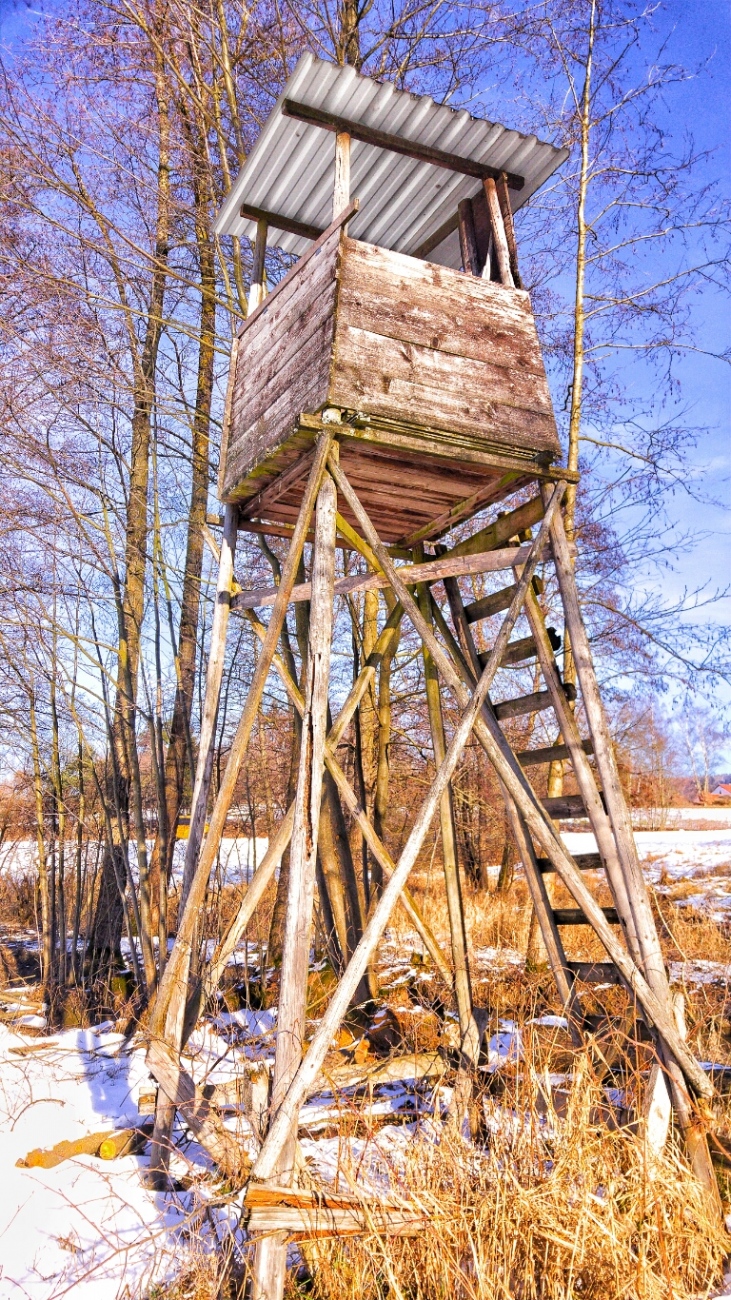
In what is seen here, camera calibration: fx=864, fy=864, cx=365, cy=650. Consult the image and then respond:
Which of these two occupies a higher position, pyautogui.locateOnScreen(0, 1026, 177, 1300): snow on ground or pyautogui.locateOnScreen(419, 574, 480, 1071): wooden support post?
pyautogui.locateOnScreen(419, 574, 480, 1071): wooden support post

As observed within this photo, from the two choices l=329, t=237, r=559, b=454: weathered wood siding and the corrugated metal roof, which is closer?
l=329, t=237, r=559, b=454: weathered wood siding

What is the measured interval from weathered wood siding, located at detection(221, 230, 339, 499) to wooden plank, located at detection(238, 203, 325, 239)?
2.67ft

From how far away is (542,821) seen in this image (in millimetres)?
4805

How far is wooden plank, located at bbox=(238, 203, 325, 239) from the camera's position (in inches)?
243

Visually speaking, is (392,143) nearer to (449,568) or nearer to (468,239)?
(468,239)

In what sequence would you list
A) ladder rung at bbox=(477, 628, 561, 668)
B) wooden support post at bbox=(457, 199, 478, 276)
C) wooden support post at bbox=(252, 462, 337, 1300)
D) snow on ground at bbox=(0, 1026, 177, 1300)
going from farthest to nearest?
wooden support post at bbox=(457, 199, 478, 276)
ladder rung at bbox=(477, 628, 561, 668)
snow on ground at bbox=(0, 1026, 177, 1300)
wooden support post at bbox=(252, 462, 337, 1300)

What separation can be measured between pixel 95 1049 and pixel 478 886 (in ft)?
26.4

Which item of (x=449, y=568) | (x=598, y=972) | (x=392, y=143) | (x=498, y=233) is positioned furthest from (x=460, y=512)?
(x=598, y=972)

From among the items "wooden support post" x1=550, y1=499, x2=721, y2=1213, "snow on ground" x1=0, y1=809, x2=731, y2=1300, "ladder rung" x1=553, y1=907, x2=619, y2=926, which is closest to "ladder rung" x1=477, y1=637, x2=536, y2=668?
"wooden support post" x1=550, y1=499, x2=721, y2=1213

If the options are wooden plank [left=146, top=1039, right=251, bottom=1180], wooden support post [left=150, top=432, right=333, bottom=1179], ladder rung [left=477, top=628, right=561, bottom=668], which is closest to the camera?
wooden plank [left=146, top=1039, right=251, bottom=1180]

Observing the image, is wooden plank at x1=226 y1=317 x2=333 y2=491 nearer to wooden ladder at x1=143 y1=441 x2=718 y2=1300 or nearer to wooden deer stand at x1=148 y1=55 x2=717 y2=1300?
wooden deer stand at x1=148 y1=55 x2=717 y2=1300

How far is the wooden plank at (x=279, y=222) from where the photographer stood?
20.3 ft

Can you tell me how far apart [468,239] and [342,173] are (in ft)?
3.89

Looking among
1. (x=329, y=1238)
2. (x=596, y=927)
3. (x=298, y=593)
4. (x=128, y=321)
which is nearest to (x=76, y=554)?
(x=128, y=321)
